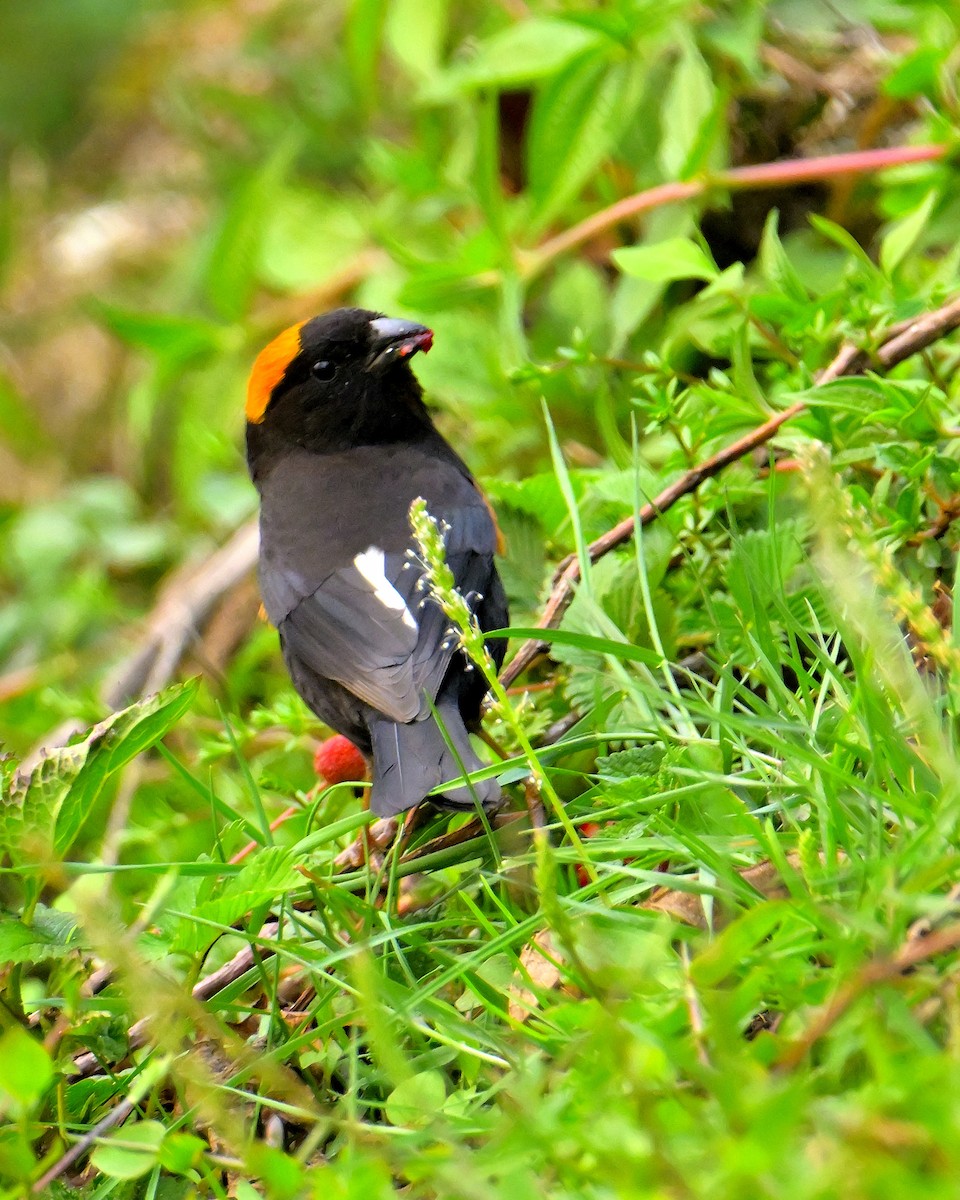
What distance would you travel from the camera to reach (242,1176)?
2.03 metres

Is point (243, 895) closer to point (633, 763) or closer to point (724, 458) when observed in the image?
point (633, 763)

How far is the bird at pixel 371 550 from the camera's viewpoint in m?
2.63

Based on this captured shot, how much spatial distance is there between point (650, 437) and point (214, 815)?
74.8 inches

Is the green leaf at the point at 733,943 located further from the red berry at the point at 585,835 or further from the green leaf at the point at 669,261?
the green leaf at the point at 669,261

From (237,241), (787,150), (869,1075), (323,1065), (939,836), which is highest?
(237,241)

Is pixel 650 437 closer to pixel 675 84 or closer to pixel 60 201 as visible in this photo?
pixel 675 84

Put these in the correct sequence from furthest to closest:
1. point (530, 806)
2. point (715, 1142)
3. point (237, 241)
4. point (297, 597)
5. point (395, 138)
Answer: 1. point (395, 138)
2. point (237, 241)
3. point (297, 597)
4. point (530, 806)
5. point (715, 1142)

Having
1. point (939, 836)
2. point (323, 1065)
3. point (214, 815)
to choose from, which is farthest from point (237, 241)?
point (939, 836)

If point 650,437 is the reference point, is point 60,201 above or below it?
above

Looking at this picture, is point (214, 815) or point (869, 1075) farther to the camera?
point (214, 815)

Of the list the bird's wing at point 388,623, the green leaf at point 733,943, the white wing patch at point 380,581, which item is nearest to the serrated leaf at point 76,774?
the bird's wing at point 388,623

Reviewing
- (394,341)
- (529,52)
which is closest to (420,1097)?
(394,341)

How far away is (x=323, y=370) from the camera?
3688 millimetres

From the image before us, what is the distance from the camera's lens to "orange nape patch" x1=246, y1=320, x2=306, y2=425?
12.1ft
